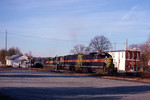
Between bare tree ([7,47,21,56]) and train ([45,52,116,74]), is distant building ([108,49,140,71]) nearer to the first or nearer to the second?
train ([45,52,116,74])

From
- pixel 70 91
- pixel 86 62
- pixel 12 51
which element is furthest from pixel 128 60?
pixel 12 51

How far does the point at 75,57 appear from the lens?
133 ft

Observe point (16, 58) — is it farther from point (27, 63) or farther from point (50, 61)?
point (50, 61)

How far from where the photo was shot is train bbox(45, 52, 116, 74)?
105 ft

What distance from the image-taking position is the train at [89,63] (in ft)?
105

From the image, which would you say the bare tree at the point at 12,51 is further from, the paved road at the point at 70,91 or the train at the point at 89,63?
the paved road at the point at 70,91

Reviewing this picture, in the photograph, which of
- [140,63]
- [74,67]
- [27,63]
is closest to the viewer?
[74,67]

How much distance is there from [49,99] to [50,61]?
41.8 metres

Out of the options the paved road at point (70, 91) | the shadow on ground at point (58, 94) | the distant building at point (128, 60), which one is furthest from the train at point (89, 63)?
the distant building at point (128, 60)

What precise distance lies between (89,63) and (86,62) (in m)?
1.19

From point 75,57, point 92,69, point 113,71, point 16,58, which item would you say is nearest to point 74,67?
point 75,57

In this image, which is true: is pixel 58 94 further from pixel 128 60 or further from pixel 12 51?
pixel 12 51

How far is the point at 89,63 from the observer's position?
35.8 metres

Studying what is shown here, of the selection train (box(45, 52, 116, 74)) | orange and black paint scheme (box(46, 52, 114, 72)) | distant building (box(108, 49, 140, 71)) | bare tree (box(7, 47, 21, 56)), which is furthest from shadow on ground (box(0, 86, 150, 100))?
bare tree (box(7, 47, 21, 56))
